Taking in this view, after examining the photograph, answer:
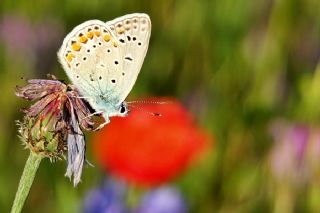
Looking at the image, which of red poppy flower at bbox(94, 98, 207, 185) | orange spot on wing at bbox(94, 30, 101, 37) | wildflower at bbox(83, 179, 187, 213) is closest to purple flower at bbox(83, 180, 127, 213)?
wildflower at bbox(83, 179, 187, 213)

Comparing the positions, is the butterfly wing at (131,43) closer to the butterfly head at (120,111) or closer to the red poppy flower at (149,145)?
the butterfly head at (120,111)

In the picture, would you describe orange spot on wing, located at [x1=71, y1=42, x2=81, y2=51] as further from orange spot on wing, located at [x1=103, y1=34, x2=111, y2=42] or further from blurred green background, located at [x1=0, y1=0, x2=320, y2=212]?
blurred green background, located at [x1=0, y1=0, x2=320, y2=212]

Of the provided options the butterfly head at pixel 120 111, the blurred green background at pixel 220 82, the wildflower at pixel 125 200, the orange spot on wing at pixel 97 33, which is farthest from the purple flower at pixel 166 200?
the orange spot on wing at pixel 97 33

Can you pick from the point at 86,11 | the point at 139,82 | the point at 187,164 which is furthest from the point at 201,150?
the point at 86,11

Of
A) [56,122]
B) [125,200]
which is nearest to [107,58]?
[56,122]

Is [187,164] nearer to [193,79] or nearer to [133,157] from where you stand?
[133,157]

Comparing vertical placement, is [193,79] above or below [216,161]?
above
